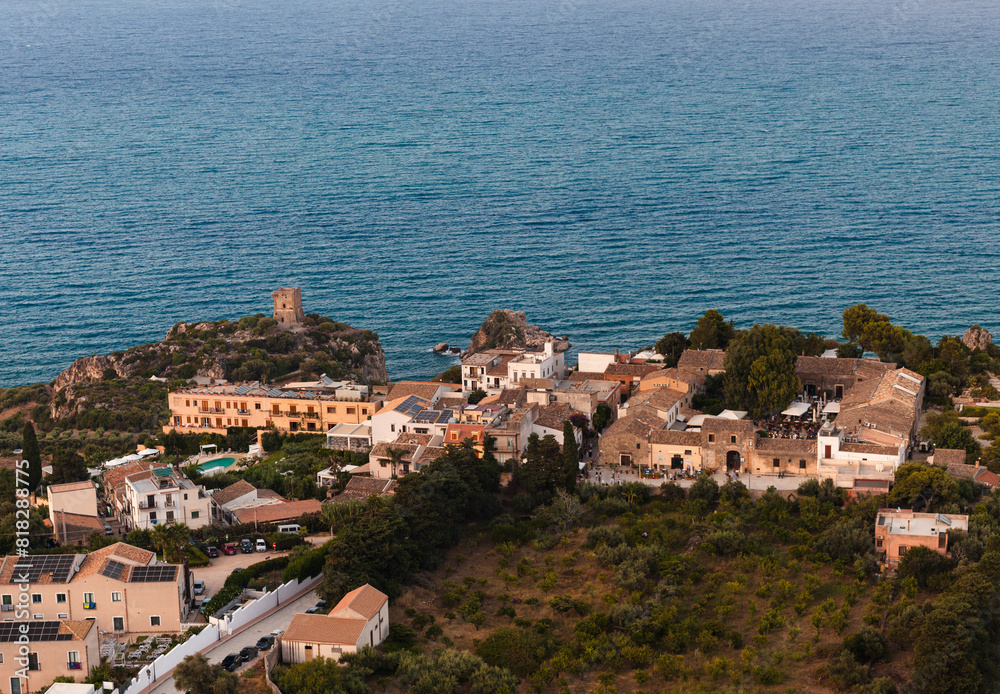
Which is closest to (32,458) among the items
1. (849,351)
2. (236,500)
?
(236,500)

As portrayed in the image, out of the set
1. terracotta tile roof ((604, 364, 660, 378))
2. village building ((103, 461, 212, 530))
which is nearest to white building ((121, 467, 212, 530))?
village building ((103, 461, 212, 530))

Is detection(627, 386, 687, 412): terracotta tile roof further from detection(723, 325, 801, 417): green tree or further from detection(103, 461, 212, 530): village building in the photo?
detection(103, 461, 212, 530): village building

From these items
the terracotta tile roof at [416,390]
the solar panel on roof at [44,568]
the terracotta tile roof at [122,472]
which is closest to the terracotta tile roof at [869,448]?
the terracotta tile roof at [416,390]

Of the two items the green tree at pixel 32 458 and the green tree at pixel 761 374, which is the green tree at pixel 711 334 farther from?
the green tree at pixel 32 458

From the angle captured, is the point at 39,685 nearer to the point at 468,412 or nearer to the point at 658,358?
the point at 468,412

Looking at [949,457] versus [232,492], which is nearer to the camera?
[949,457]

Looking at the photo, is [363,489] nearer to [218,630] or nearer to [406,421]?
[406,421]

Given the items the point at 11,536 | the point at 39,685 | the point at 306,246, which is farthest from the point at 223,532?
the point at 306,246
